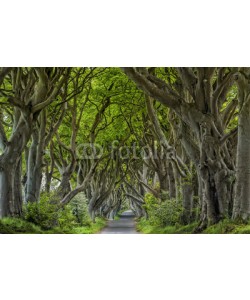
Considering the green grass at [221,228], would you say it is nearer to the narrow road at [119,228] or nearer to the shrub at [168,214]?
the shrub at [168,214]

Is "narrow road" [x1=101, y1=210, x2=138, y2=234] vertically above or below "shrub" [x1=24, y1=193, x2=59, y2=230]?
below

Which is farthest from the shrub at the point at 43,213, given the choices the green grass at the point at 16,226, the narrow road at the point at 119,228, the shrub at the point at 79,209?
the shrub at the point at 79,209

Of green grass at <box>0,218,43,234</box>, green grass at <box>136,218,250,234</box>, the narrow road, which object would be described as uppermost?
green grass at <box>0,218,43,234</box>

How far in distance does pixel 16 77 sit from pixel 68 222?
3.92 metres

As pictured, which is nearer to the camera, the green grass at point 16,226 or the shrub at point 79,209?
the green grass at point 16,226

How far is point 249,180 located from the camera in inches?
344

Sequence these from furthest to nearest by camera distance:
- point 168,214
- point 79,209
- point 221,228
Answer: point 79,209, point 168,214, point 221,228

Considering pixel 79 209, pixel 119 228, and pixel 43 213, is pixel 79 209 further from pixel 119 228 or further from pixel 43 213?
pixel 43 213

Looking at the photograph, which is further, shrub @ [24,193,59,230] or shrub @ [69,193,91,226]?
shrub @ [69,193,91,226]

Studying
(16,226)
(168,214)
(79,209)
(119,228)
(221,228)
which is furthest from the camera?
(79,209)

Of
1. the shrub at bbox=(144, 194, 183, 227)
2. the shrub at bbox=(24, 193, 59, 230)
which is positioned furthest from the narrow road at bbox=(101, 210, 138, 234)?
the shrub at bbox=(24, 193, 59, 230)

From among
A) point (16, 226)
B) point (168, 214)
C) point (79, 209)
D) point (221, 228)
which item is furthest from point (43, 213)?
point (79, 209)

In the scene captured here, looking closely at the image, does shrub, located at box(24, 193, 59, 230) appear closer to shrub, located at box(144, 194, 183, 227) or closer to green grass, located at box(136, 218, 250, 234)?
green grass, located at box(136, 218, 250, 234)

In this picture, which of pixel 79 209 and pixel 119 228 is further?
pixel 79 209
